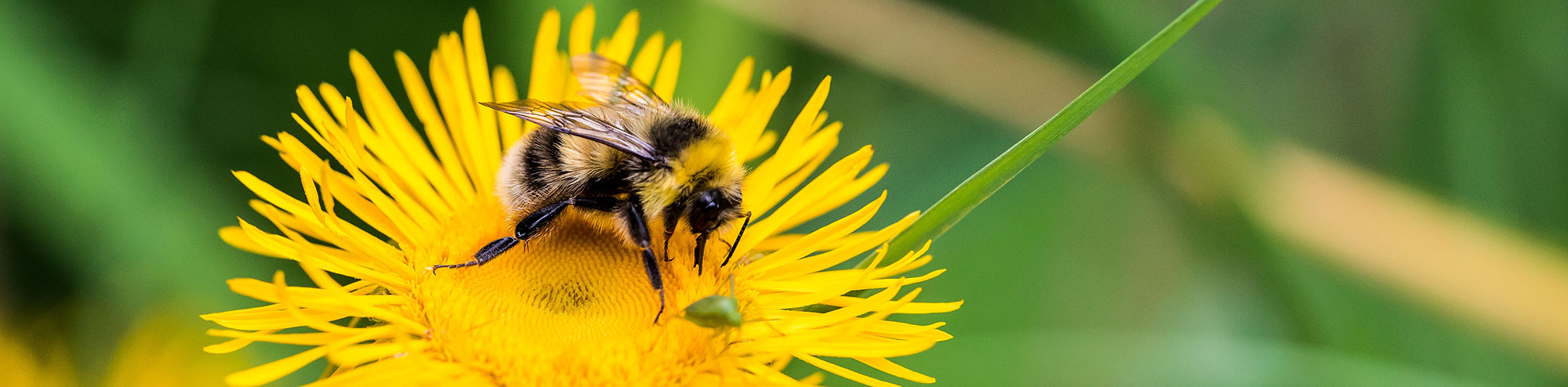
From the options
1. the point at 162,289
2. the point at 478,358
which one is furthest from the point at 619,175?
the point at 162,289

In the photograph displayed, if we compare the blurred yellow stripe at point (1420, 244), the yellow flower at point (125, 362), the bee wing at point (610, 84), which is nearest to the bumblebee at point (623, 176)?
the bee wing at point (610, 84)

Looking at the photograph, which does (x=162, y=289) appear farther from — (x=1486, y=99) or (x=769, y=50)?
(x=1486, y=99)

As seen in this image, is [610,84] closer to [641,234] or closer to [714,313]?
[641,234]

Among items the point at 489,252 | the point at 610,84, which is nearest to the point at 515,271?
the point at 489,252

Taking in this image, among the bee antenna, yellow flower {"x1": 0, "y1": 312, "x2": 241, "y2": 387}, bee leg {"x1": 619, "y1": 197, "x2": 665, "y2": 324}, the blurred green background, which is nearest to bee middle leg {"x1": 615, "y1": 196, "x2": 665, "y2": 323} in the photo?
bee leg {"x1": 619, "y1": 197, "x2": 665, "y2": 324}

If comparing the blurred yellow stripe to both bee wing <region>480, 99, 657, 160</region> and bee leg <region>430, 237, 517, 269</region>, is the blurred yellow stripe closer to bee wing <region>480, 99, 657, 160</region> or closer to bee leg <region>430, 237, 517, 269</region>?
bee wing <region>480, 99, 657, 160</region>
